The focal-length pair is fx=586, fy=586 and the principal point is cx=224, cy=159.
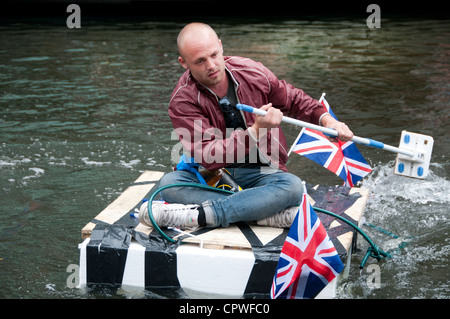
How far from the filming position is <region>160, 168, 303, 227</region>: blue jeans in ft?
11.1

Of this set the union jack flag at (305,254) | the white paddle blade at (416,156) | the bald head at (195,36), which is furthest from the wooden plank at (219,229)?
the bald head at (195,36)

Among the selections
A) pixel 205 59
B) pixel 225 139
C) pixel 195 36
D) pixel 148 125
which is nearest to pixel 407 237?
pixel 225 139

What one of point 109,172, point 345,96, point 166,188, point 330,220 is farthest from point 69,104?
point 330,220

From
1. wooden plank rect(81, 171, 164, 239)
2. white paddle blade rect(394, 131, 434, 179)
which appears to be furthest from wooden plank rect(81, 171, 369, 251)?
white paddle blade rect(394, 131, 434, 179)

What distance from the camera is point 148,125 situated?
662 centimetres

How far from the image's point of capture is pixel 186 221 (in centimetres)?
337

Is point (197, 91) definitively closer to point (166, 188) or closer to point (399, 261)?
point (166, 188)

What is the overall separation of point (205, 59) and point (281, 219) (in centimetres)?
103

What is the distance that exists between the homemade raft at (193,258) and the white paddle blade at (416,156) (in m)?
0.69

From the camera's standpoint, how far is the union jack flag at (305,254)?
9.75ft

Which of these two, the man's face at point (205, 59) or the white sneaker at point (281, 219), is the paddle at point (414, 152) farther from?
the man's face at point (205, 59)

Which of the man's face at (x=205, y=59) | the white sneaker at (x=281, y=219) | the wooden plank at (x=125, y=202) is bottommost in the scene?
the wooden plank at (x=125, y=202)

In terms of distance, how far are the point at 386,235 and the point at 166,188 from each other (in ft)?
5.08

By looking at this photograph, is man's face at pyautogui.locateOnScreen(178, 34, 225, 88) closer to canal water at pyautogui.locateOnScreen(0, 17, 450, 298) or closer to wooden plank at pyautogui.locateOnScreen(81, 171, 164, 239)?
wooden plank at pyautogui.locateOnScreen(81, 171, 164, 239)
